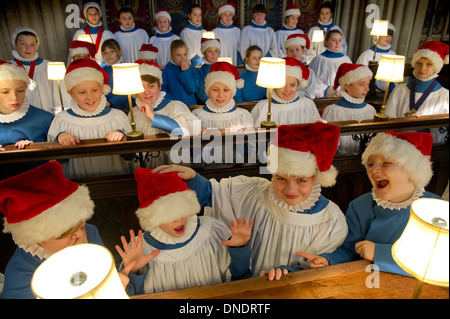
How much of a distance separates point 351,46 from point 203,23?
4.77 m

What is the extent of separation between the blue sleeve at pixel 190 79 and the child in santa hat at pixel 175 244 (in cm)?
369

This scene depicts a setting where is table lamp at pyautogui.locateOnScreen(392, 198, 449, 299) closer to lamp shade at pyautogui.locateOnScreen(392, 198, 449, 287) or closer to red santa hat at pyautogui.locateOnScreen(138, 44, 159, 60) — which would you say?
lamp shade at pyautogui.locateOnScreen(392, 198, 449, 287)

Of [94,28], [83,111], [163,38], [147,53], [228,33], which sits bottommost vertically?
[83,111]

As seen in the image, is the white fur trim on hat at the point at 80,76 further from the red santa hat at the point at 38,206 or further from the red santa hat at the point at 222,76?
the red santa hat at the point at 38,206

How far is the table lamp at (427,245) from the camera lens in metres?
1.15

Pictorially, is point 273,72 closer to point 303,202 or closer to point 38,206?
point 303,202

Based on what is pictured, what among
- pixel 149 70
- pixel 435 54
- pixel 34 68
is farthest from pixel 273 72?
pixel 34 68

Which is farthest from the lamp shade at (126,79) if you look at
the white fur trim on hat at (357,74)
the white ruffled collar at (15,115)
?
the white fur trim on hat at (357,74)

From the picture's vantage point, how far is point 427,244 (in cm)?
118

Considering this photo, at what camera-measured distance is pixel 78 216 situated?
1.72 metres

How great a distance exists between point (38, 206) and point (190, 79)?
4.20 metres

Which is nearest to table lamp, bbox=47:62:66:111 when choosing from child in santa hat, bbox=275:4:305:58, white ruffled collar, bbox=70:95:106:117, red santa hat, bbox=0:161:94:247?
white ruffled collar, bbox=70:95:106:117
